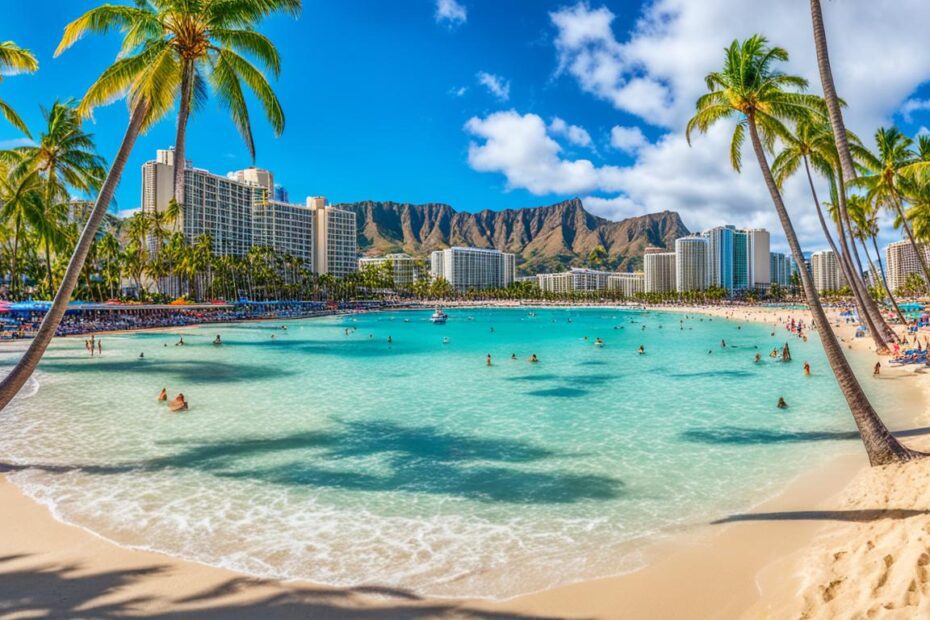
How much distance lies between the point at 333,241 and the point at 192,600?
185504 millimetres

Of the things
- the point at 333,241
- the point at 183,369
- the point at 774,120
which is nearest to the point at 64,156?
the point at 183,369

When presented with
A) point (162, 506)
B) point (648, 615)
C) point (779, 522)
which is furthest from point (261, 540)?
point (779, 522)

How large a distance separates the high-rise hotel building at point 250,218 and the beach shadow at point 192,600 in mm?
111363

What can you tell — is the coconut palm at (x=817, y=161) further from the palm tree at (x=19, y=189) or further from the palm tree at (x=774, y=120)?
the palm tree at (x=19, y=189)

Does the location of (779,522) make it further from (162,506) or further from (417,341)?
(417,341)

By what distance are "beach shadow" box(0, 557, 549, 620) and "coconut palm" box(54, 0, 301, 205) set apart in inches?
257

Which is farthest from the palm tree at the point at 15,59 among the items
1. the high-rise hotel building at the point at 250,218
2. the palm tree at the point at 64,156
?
the high-rise hotel building at the point at 250,218

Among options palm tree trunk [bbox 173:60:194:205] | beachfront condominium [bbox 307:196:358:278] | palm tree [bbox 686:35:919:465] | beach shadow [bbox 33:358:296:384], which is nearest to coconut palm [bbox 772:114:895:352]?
palm tree [bbox 686:35:919:465]

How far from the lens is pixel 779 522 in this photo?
8.17 meters

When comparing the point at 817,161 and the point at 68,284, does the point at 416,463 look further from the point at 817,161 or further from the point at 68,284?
the point at 817,161

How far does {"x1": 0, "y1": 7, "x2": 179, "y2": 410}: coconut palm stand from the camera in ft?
31.8

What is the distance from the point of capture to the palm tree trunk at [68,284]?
962cm

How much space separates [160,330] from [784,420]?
200ft

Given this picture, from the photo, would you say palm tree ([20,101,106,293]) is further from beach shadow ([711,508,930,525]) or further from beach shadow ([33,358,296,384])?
beach shadow ([711,508,930,525])
